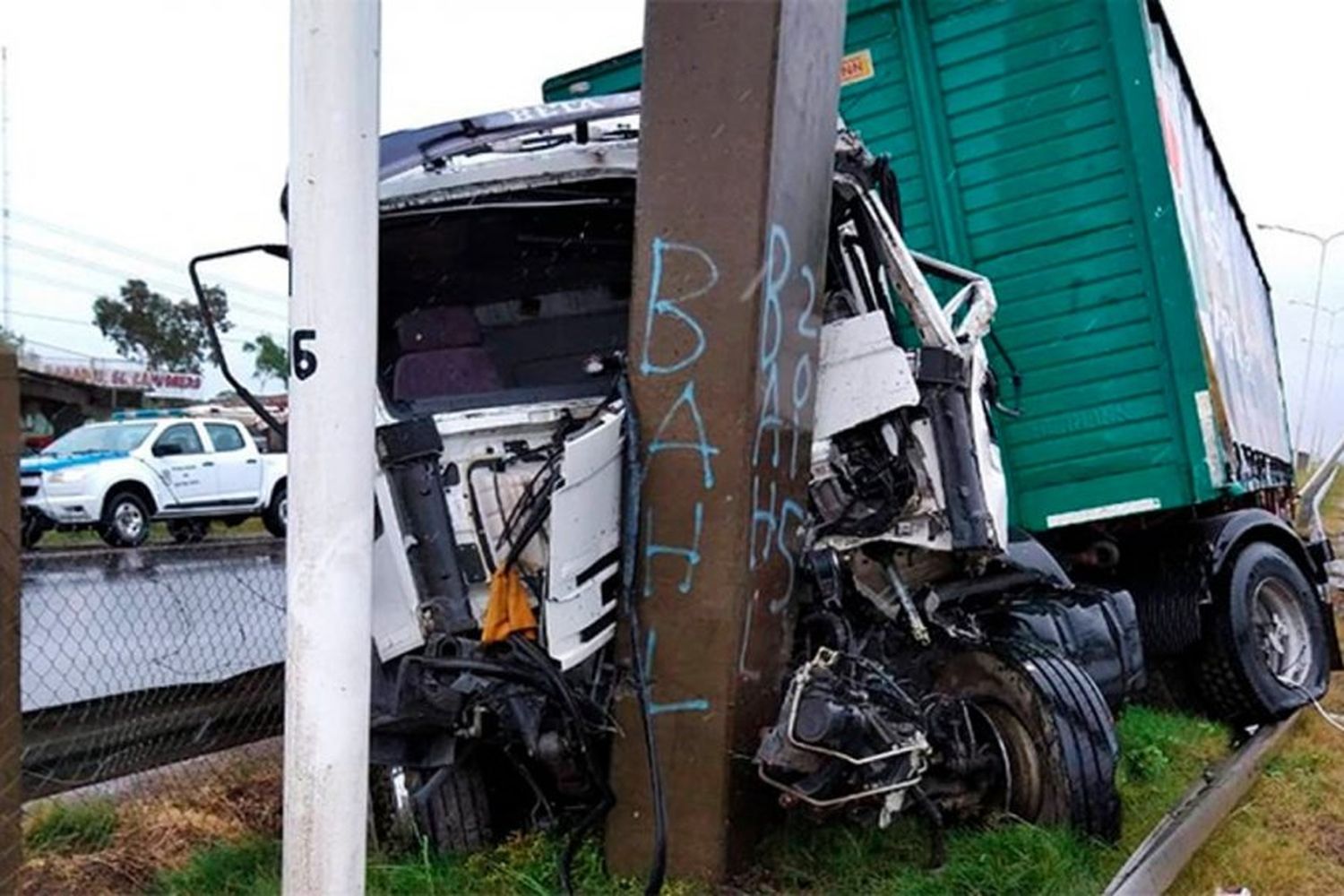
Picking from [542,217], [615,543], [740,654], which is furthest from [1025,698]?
[542,217]

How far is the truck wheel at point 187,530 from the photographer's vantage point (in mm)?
17594

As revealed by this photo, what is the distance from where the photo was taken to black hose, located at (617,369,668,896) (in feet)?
11.3

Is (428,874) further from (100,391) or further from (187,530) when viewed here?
(100,391)

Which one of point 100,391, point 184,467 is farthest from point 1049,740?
point 100,391

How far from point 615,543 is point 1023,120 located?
338 cm

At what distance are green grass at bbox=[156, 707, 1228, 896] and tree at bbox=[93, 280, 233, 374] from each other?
42.5 m

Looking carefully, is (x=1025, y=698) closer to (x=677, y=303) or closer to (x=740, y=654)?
(x=740, y=654)

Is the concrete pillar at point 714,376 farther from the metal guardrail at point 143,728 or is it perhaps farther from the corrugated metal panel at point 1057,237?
the corrugated metal panel at point 1057,237

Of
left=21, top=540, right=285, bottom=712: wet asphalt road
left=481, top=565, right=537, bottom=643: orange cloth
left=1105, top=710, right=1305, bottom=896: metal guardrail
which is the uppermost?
left=481, top=565, right=537, bottom=643: orange cloth

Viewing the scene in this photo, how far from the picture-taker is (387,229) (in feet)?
13.2

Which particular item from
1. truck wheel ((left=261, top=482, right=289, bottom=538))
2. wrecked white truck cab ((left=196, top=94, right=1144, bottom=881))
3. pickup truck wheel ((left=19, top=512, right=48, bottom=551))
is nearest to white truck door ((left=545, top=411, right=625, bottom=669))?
wrecked white truck cab ((left=196, top=94, right=1144, bottom=881))

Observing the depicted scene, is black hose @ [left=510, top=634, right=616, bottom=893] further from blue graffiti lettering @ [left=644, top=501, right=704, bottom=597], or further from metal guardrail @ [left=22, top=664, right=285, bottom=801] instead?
metal guardrail @ [left=22, top=664, right=285, bottom=801]

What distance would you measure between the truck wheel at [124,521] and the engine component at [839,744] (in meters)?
14.5

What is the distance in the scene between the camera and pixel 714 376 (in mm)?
3479
